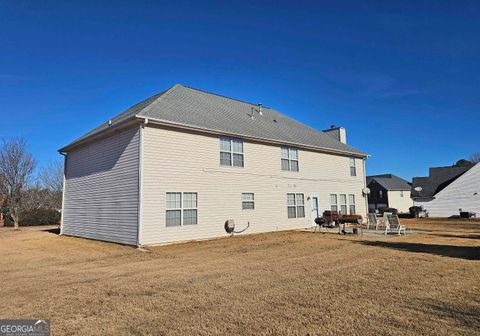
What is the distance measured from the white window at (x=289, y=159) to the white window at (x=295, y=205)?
1769 millimetres

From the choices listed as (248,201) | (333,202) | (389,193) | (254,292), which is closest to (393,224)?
(333,202)

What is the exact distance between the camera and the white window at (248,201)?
669 inches

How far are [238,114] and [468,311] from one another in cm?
1696

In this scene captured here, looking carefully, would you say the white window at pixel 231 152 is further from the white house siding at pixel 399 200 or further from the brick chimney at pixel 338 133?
the white house siding at pixel 399 200

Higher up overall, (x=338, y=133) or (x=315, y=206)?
(x=338, y=133)

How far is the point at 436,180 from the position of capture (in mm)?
40344

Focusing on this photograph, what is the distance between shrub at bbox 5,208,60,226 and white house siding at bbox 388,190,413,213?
47.8 m

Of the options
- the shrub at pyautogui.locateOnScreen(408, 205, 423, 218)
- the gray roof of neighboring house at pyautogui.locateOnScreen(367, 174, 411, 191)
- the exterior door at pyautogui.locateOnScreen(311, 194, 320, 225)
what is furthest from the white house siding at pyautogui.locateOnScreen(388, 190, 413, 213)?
the exterior door at pyautogui.locateOnScreen(311, 194, 320, 225)

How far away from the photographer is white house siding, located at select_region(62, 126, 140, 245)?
1359 centimetres

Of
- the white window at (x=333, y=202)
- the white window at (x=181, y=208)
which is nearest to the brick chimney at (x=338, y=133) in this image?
the white window at (x=333, y=202)

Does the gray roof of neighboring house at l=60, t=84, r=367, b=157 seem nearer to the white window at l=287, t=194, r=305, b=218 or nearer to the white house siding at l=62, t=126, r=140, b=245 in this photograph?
the white house siding at l=62, t=126, r=140, b=245

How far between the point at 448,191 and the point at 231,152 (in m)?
32.3

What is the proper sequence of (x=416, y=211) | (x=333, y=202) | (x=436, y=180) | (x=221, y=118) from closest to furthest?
(x=221, y=118) < (x=333, y=202) < (x=416, y=211) < (x=436, y=180)

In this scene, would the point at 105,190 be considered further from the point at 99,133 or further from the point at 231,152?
the point at 231,152
